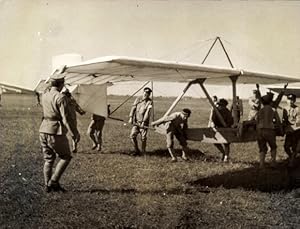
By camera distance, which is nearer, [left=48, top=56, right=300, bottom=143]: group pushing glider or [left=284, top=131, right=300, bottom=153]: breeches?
[left=48, top=56, right=300, bottom=143]: group pushing glider

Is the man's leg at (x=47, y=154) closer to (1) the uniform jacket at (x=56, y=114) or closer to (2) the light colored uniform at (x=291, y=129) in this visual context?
(1) the uniform jacket at (x=56, y=114)

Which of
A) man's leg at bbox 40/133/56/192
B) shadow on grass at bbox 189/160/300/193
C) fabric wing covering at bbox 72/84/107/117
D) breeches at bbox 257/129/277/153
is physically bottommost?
shadow on grass at bbox 189/160/300/193

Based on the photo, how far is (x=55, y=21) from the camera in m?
6.19

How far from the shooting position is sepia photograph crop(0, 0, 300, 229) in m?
4.86

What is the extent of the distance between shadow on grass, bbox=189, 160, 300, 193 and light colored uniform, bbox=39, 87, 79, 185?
2.01 m

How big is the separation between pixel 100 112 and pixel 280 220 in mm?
4137

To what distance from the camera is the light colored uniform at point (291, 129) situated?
26.9 ft

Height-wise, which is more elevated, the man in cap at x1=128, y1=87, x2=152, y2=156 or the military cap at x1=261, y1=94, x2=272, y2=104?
the military cap at x1=261, y1=94, x2=272, y2=104

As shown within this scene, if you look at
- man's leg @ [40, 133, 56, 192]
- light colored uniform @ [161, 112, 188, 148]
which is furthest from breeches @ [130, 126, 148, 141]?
man's leg @ [40, 133, 56, 192]

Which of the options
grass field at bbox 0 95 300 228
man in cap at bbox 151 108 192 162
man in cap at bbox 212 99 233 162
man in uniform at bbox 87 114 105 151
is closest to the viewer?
grass field at bbox 0 95 300 228

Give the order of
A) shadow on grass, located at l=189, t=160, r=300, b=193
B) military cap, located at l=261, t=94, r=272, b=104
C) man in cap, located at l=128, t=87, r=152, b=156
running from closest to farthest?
shadow on grass, located at l=189, t=160, r=300, b=193 → military cap, located at l=261, t=94, r=272, b=104 → man in cap, located at l=128, t=87, r=152, b=156

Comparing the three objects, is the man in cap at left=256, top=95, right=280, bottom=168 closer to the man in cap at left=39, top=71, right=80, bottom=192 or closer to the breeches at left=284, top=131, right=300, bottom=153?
the breeches at left=284, top=131, right=300, bottom=153

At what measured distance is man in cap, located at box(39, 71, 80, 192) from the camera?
17.6ft

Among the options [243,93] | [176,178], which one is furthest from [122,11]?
[243,93]
